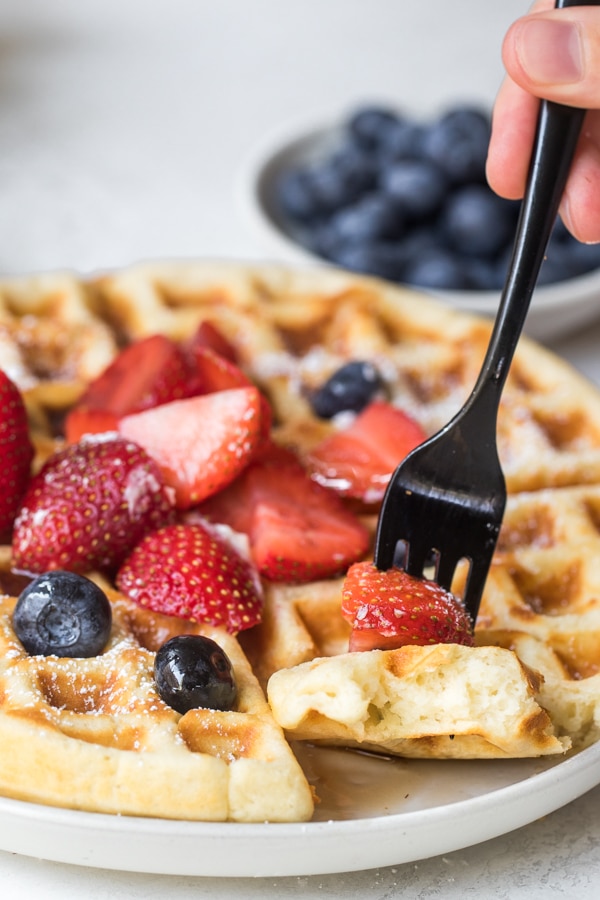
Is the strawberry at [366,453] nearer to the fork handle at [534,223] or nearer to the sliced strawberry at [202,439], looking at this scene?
the sliced strawberry at [202,439]

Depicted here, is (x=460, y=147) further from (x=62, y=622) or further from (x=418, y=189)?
(x=62, y=622)

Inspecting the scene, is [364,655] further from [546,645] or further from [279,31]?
[279,31]

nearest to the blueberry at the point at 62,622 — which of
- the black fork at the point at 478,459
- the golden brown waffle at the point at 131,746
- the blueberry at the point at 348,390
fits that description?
the golden brown waffle at the point at 131,746

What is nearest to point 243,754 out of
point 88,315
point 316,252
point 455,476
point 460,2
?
point 455,476

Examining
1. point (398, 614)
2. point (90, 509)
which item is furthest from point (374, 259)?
point (398, 614)

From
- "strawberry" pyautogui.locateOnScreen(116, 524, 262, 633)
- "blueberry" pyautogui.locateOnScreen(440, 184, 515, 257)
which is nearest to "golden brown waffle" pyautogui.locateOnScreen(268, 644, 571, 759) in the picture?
"strawberry" pyautogui.locateOnScreen(116, 524, 262, 633)
